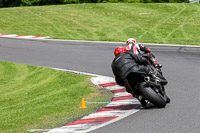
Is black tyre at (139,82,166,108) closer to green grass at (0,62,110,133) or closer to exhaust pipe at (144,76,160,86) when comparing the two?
exhaust pipe at (144,76,160,86)

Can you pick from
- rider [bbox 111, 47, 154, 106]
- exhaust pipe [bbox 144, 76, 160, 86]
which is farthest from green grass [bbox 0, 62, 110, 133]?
exhaust pipe [bbox 144, 76, 160, 86]

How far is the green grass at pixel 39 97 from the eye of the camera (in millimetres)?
8875

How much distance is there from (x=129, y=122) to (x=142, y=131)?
0.74 metres

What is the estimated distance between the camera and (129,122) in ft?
27.2

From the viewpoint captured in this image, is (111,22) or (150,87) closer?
(150,87)

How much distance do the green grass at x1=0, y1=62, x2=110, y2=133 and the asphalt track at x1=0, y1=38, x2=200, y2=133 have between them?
4.19 ft

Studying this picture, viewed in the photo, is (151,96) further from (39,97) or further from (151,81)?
(39,97)

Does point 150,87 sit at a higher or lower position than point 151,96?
higher

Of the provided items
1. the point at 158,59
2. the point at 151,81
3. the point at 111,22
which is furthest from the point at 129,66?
the point at 111,22

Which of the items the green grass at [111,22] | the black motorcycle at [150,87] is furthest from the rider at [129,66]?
the green grass at [111,22]

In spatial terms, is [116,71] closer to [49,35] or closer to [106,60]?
[106,60]

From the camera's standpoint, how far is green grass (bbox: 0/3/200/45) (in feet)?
94.0

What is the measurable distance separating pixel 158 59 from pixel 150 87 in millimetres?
9282

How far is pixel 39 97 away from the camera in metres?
11.7
